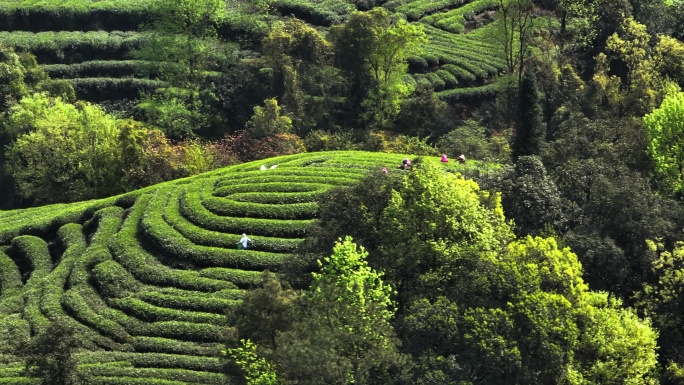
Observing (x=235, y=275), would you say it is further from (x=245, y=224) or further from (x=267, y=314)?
(x=267, y=314)

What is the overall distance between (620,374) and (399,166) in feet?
81.7

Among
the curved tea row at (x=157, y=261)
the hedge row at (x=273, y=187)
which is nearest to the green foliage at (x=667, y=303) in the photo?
the curved tea row at (x=157, y=261)

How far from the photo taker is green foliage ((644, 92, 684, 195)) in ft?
144

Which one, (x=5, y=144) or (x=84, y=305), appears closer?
(x=84, y=305)

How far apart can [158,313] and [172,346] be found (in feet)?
9.34

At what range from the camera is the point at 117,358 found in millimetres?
38344

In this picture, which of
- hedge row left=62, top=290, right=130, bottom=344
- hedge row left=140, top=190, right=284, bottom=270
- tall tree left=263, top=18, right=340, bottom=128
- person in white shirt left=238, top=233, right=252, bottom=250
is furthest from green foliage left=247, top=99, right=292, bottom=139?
hedge row left=62, top=290, right=130, bottom=344

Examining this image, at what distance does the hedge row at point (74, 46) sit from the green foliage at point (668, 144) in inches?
2135

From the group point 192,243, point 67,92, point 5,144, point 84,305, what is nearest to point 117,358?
point 84,305

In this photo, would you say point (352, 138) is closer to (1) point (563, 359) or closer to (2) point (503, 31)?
(2) point (503, 31)

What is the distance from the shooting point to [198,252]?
45.6 m

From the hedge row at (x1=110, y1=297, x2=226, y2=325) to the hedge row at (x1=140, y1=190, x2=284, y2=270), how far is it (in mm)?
4257

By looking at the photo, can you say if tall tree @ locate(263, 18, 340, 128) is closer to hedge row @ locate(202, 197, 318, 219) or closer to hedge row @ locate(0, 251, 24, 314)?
hedge row @ locate(202, 197, 318, 219)

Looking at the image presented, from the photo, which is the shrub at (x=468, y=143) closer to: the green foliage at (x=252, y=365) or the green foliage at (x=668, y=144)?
the green foliage at (x=668, y=144)
